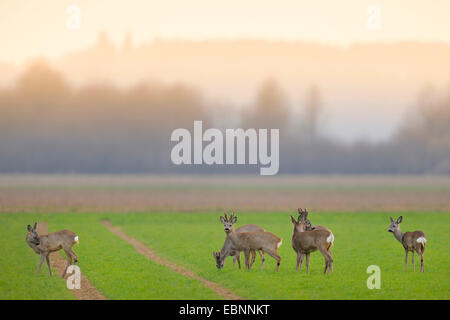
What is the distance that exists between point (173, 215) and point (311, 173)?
4479 inches

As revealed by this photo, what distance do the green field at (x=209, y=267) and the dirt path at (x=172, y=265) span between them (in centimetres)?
31

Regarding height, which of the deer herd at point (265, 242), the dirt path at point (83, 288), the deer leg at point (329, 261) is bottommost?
the dirt path at point (83, 288)

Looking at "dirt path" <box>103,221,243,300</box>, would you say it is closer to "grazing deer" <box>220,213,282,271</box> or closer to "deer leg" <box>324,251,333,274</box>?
"grazing deer" <box>220,213,282,271</box>

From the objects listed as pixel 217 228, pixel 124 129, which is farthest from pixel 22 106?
pixel 217 228

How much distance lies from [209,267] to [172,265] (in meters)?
2.12

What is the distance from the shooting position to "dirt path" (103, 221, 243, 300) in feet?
70.4

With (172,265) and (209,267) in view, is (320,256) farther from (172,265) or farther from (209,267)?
(172,265)

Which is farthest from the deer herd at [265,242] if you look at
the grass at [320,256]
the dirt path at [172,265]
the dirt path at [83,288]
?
the dirt path at [172,265]

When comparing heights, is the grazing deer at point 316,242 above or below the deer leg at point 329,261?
above

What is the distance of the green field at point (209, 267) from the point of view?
21438 millimetres

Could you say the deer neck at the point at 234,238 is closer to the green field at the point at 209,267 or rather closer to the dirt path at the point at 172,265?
the green field at the point at 209,267

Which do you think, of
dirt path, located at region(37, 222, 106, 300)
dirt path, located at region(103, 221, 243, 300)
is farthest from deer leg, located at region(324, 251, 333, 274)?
dirt path, located at region(37, 222, 106, 300)
